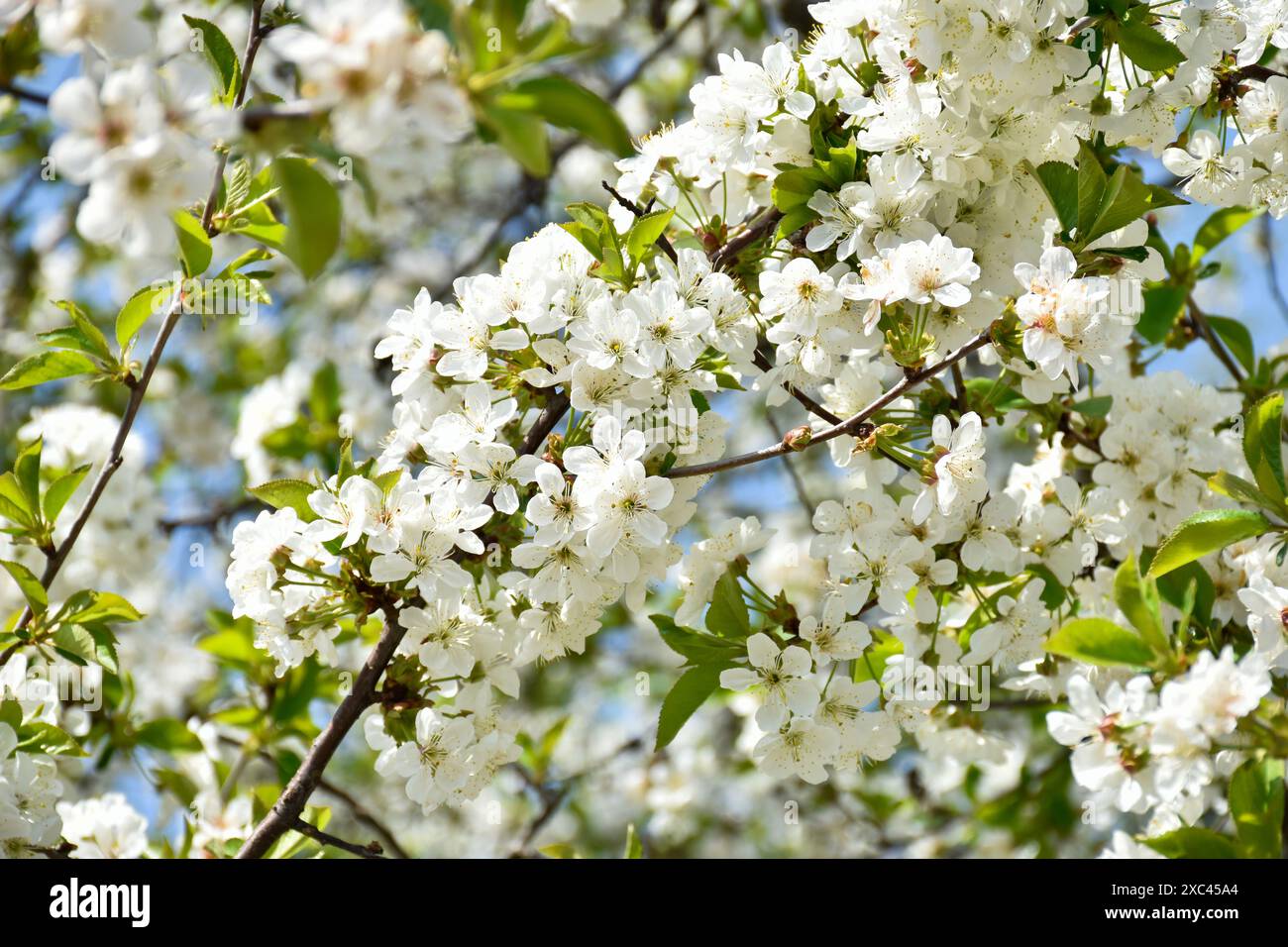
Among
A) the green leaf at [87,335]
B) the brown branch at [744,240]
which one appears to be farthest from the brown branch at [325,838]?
the brown branch at [744,240]

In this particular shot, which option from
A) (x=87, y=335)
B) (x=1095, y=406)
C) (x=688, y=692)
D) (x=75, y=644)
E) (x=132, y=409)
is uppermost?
(x=87, y=335)

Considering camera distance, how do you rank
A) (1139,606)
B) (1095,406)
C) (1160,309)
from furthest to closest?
1. (1160,309)
2. (1095,406)
3. (1139,606)

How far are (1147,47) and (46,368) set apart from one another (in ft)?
6.13

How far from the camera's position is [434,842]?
5.45m

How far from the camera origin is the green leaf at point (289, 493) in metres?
1.76

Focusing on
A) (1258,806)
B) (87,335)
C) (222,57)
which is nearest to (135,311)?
(87,335)

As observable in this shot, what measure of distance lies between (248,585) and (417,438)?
329mm

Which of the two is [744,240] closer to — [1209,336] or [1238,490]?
[1238,490]

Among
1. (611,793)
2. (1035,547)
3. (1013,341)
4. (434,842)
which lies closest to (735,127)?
(1013,341)


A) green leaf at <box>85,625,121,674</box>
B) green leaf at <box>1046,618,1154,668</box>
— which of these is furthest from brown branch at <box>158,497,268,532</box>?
green leaf at <box>1046,618,1154,668</box>

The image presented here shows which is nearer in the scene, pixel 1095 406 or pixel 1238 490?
pixel 1238 490

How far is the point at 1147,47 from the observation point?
1.73 metres

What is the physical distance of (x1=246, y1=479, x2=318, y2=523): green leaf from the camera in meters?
1.76
